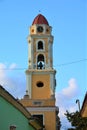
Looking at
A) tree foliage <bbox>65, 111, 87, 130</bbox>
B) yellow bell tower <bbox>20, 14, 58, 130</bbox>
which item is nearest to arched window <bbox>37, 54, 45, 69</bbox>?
yellow bell tower <bbox>20, 14, 58, 130</bbox>

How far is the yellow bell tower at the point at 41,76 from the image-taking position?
50.2 metres

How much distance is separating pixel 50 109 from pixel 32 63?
224 inches

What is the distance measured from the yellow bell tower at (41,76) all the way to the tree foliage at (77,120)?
77.4 feet

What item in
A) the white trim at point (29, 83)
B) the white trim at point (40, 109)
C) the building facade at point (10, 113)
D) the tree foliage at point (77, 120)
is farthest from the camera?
the white trim at point (29, 83)

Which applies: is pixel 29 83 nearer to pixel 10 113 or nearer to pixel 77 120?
pixel 77 120

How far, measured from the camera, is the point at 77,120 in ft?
76.0

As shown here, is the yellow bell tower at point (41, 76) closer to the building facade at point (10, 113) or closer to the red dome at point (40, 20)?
the red dome at point (40, 20)

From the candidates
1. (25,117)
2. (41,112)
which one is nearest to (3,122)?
(25,117)

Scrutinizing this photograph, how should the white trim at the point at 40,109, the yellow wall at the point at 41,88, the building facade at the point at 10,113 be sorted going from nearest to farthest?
the building facade at the point at 10,113 → the white trim at the point at 40,109 → the yellow wall at the point at 41,88

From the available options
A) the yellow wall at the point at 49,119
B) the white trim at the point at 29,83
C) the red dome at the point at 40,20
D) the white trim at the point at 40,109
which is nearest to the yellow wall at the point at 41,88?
the white trim at the point at 29,83

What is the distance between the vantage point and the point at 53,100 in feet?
165

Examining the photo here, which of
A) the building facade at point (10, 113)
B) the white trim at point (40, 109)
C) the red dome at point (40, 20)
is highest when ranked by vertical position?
the red dome at point (40, 20)

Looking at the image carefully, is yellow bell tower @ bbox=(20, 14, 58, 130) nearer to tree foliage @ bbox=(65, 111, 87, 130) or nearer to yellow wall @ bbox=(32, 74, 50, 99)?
yellow wall @ bbox=(32, 74, 50, 99)

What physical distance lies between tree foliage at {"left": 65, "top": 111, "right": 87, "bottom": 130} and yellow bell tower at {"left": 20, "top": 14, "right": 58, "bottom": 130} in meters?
23.6
